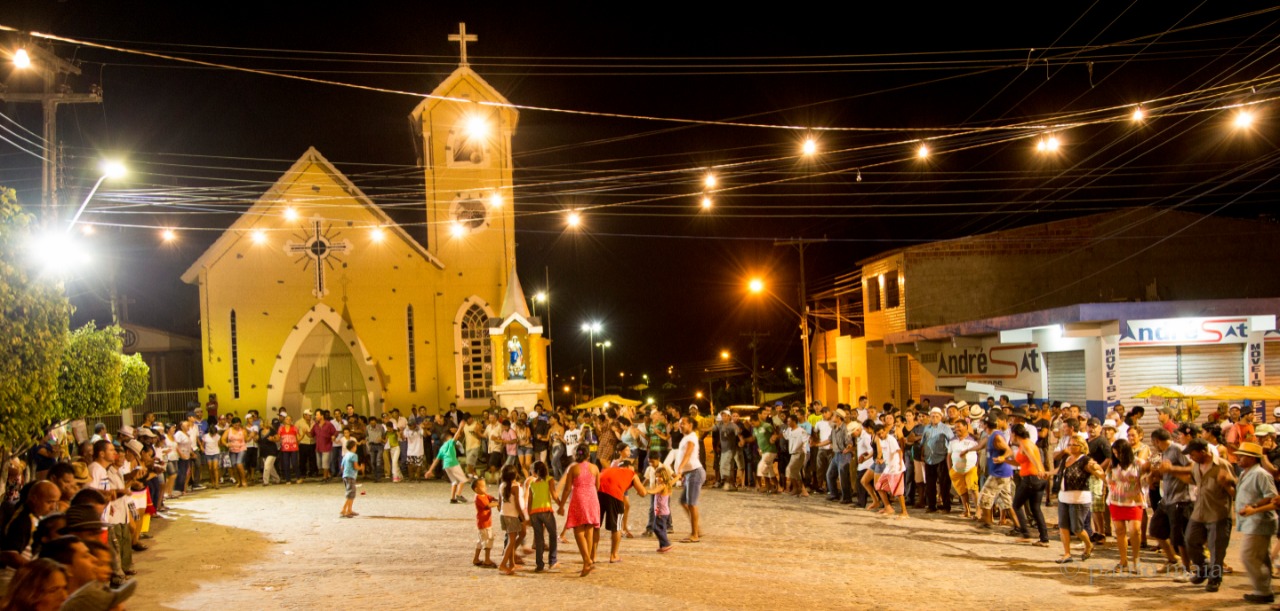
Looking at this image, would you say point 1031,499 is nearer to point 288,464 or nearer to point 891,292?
point 288,464

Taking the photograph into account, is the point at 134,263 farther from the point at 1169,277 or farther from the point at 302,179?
the point at 1169,277

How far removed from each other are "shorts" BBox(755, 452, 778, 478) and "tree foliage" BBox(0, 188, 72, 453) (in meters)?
12.1

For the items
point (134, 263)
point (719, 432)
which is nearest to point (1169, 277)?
point (719, 432)

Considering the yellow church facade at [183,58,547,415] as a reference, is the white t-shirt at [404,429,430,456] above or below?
below

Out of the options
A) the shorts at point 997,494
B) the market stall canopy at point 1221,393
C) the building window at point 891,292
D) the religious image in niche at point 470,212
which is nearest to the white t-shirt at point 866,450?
the shorts at point 997,494

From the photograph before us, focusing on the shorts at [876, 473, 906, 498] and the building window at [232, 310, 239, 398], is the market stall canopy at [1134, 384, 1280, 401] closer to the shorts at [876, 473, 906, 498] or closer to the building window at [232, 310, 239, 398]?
the shorts at [876, 473, 906, 498]

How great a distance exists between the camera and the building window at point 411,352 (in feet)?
105

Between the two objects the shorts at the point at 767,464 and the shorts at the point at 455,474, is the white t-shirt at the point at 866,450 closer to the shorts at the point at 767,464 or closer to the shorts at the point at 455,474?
the shorts at the point at 767,464

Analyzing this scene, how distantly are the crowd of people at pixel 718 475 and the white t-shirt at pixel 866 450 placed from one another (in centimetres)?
4

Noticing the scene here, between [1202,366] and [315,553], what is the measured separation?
18868 millimetres

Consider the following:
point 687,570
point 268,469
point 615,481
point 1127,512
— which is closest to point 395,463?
point 268,469

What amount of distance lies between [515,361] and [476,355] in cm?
345

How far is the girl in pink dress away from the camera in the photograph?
35.9 feet

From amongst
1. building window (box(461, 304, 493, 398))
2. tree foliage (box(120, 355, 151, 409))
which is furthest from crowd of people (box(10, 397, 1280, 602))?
building window (box(461, 304, 493, 398))
